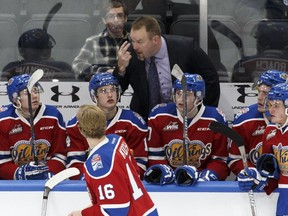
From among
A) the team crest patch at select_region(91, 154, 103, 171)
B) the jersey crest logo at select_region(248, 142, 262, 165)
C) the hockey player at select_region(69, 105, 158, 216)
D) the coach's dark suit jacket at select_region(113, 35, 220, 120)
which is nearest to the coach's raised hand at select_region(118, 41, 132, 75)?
the coach's dark suit jacket at select_region(113, 35, 220, 120)

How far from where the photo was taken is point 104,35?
563 centimetres

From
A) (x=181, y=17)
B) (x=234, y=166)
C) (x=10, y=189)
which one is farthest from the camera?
(x=181, y=17)

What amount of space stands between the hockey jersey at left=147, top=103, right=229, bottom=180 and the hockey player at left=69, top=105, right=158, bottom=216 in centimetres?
111

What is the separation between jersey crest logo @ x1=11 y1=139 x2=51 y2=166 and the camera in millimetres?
5090

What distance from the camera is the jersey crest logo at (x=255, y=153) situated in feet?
16.3

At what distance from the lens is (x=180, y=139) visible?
200 inches

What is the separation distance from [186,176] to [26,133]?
3.37 ft

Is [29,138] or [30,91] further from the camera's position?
[29,138]

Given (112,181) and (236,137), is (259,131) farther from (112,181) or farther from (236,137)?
(112,181)

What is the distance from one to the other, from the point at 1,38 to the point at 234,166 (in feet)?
5.32

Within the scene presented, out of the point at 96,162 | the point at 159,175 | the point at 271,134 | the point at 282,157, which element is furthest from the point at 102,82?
the point at 96,162

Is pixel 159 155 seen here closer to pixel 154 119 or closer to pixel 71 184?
pixel 154 119

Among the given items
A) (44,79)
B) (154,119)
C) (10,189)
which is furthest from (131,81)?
(10,189)

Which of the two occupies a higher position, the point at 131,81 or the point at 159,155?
the point at 131,81
